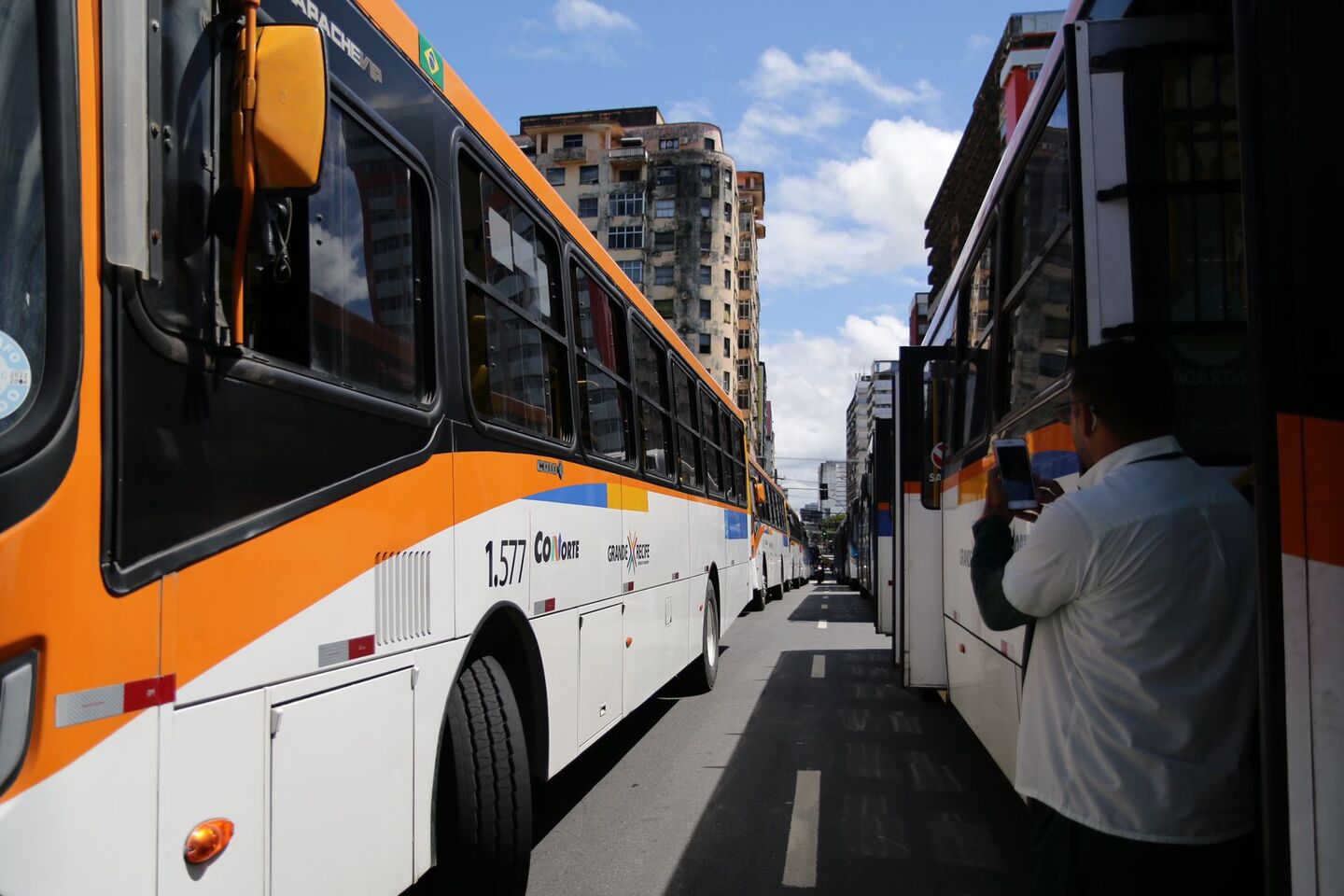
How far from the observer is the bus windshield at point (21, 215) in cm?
197

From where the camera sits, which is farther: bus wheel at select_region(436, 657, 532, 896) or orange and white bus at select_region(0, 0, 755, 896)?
bus wheel at select_region(436, 657, 532, 896)

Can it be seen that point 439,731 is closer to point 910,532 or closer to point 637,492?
point 637,492

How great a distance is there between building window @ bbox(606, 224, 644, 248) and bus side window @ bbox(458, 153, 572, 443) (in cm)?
7255

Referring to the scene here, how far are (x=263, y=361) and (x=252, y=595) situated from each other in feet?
1.90

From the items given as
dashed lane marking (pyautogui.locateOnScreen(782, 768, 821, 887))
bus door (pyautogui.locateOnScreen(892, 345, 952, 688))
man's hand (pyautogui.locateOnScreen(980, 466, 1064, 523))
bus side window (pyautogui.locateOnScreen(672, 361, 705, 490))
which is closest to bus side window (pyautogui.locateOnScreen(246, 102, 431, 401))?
man's hand (pyautogui.locateOnScreen(980, 466, 1064, 523))

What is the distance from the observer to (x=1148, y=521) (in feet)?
7.81

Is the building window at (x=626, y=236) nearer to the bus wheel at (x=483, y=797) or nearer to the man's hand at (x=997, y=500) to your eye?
the bus wheel at (x=483, y=797)

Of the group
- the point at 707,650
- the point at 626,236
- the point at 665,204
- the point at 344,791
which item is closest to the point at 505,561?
the point at 344,791

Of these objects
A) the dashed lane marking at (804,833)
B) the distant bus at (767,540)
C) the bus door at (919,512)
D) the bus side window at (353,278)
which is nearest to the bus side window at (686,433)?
the bus door at (919,512)

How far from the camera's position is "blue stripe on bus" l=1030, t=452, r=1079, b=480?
3.69m

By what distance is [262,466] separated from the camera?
2592 millimetres

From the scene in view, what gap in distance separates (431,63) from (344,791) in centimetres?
262

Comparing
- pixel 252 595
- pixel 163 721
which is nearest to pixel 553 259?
pixel 252 595

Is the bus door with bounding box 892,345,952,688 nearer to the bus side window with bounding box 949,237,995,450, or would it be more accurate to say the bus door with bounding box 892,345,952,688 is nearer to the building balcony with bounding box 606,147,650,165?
the bus side window with bounding box 949,237,995,450
